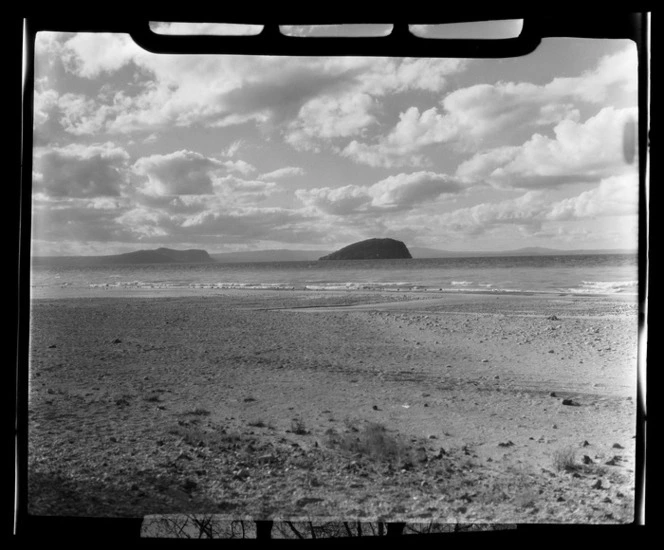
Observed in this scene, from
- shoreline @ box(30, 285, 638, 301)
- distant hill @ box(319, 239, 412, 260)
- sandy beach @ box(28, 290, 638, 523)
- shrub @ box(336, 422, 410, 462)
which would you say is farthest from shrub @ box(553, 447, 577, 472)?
distant hill @ box(319, 239, 412, 260)

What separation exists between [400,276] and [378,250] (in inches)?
226

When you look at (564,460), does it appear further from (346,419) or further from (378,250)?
(378,250)

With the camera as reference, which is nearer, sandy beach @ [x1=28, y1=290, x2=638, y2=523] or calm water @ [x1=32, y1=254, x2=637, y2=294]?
sandy beach @ [x1=28, y1=290, x2=638, y2=523]

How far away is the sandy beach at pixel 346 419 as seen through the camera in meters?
2.61

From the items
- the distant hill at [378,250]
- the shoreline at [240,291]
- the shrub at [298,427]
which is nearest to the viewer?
the shrub at [298,427]

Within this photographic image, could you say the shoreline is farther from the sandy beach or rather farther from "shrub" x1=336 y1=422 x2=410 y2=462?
"shrub" x1=336 y1=422 x2=410 y2=462

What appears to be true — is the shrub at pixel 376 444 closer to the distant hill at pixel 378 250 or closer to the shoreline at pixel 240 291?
the shoreline at pixel 240 291

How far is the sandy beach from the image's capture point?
2.61 metres

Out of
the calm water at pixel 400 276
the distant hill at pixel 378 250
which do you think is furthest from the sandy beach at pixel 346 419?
the distant hill at pixel 378 250

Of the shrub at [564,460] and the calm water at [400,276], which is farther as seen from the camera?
the calm water at [400,276]

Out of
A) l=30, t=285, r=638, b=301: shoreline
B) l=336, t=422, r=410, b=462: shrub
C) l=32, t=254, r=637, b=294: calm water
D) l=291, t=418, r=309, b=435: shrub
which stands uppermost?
l=32, t=254, r=637, b=294: calm water

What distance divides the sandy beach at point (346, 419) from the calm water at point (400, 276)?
4363mm

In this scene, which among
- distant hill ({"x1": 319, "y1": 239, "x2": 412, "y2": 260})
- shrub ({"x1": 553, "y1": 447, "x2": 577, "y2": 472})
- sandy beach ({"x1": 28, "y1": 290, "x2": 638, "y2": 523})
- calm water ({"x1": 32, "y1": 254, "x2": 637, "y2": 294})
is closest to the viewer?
sandy beach ({"x1": 28, "y1": 290, "x2": 638, "y2": 523})

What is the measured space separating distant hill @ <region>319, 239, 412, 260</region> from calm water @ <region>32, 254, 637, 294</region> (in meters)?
0.42
